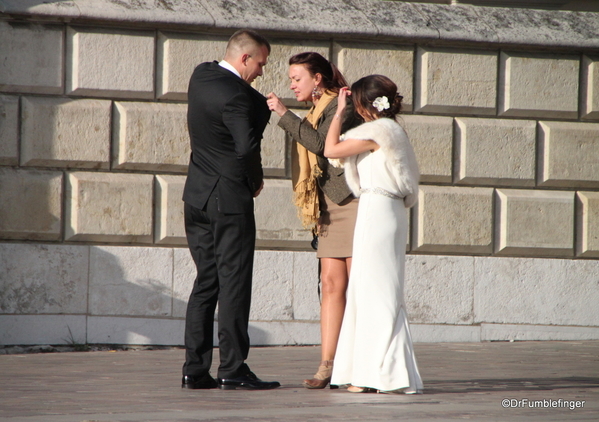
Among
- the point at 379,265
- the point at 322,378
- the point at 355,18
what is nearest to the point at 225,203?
the point at 379,265

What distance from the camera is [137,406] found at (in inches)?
172

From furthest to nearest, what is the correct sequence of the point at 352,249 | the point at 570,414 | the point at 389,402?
the point at 352,249
the point at 389,402
the point at 570,414

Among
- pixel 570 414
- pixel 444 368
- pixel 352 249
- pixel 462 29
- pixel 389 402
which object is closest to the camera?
pixel 570 414

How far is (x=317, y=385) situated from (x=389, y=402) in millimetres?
681

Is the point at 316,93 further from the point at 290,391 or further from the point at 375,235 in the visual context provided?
the point at 290,391

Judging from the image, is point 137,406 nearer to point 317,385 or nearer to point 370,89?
point 317,385

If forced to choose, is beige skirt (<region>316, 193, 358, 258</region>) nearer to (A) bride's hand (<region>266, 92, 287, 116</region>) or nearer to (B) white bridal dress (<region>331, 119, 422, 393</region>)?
(B) white bridal dress (<region>331, 119, 422, 393</region>)

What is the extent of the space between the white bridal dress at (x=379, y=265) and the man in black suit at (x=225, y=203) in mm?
528

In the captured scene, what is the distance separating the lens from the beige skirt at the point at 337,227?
209 inches

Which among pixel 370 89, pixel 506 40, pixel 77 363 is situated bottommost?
pixel 77 363

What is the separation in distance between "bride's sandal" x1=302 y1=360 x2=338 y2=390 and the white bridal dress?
0.15m

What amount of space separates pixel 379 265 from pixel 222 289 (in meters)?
0.86

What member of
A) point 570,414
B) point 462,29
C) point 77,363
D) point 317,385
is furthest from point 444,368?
point 462,29

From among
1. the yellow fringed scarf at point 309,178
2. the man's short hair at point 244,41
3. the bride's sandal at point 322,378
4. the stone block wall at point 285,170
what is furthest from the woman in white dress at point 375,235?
the stone block wall at point 285,170
